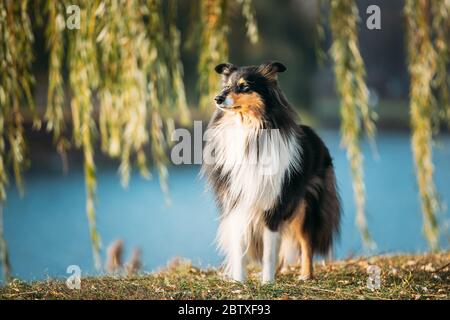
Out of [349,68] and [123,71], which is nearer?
[123,71]

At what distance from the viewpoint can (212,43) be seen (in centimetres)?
447

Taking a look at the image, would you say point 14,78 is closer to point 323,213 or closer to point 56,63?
point 56,63

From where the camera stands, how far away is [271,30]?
12.4 m

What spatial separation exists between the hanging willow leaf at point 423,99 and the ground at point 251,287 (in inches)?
39.2

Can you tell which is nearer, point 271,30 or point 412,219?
point 412,219

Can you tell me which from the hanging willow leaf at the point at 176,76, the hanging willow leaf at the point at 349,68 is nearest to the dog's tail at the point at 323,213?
the hanging willow leaf at the point at 349,68

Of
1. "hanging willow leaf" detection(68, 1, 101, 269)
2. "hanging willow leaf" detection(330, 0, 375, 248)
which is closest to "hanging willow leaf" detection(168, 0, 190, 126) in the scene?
"hanging willow leaf" detection(68, 1, 101, 269)

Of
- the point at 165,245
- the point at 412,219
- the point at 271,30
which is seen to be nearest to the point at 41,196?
the point at 165,245

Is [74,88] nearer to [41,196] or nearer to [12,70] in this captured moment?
[12,70]

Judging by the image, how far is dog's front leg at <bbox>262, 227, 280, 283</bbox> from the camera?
3580 millimetres

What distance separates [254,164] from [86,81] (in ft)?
3.72

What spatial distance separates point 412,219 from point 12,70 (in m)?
7.72

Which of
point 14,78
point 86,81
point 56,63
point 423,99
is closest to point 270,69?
point 86,81

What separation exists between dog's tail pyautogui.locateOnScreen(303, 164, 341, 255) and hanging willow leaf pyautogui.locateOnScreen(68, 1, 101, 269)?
1.17m
